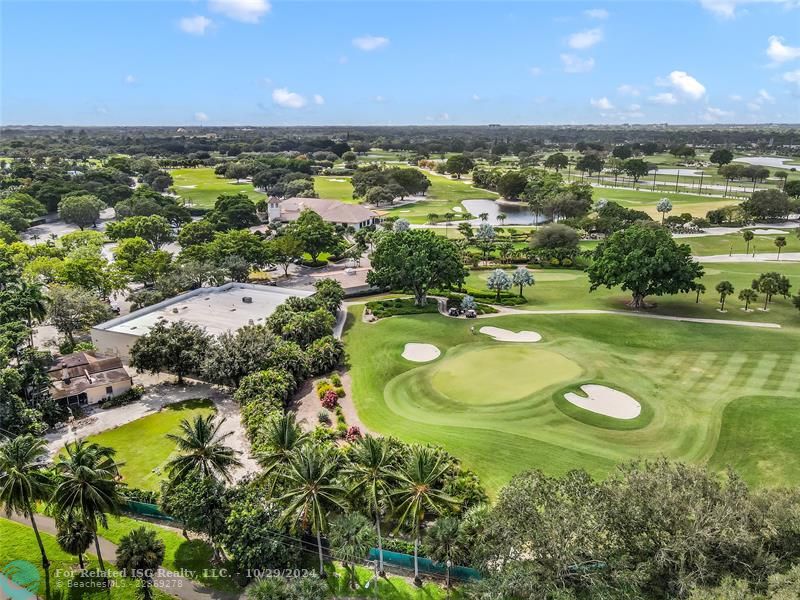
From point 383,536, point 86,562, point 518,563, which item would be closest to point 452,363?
point 383,536

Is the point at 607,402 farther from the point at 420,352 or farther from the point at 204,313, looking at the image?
the point at 204,313

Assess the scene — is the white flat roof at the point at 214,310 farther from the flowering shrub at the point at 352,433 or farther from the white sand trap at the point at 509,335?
the white sand trap at the point at 509,335


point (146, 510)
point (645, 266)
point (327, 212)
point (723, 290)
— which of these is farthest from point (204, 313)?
point (327, 212)

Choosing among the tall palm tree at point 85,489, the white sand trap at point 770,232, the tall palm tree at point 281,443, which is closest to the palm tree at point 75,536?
the tall palm tree at point 85,489

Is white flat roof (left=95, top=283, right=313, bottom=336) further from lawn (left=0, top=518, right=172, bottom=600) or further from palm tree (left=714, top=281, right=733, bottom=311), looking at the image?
palm tree (left=714, top=281, right=733, bottom=311)

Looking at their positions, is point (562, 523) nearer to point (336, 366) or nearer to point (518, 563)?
point (518, 563)

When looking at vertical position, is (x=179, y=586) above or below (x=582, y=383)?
below
